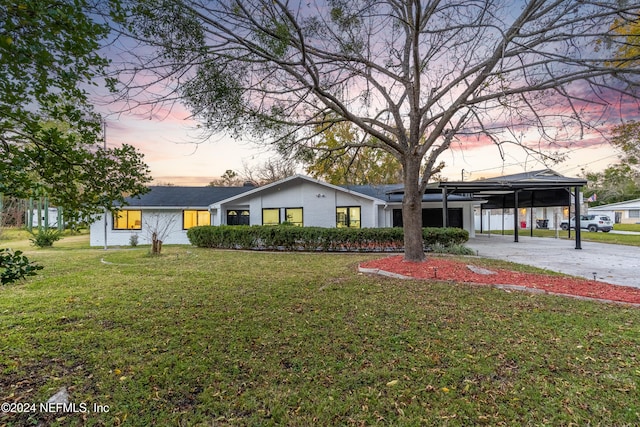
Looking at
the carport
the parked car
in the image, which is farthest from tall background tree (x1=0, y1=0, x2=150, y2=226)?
the parked car

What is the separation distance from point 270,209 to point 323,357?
47.7ft

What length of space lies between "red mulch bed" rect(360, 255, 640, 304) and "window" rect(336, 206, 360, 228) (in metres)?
7.91

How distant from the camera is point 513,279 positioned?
23.3 feet

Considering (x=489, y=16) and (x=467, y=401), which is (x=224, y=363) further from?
(x=489, y=16)

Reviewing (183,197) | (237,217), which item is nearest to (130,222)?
(183,197)

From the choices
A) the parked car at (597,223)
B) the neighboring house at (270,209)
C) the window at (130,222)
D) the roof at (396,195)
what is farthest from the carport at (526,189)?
the window at (130,222)

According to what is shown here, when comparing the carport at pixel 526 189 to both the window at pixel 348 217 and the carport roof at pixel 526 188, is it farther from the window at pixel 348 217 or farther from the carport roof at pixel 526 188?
the window at pixel 348 217

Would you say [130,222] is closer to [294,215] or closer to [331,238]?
[294,215]

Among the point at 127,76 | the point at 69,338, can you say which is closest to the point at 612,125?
the point at 127,76

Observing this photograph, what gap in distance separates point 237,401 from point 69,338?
2879 mm

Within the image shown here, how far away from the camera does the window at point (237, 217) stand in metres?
19.6

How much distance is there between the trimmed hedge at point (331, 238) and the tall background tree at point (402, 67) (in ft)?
14.7

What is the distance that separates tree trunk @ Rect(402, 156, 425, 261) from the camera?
8.88 metres

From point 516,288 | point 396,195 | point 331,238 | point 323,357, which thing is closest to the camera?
point 323,357
